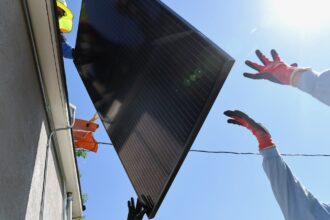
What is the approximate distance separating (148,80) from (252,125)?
1.22 m

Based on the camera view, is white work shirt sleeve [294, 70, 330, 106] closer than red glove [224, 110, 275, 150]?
Yes

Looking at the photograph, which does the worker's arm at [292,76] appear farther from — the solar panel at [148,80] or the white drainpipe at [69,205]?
the white drainpipe at [69,205]

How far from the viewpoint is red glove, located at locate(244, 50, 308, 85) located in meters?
3.32

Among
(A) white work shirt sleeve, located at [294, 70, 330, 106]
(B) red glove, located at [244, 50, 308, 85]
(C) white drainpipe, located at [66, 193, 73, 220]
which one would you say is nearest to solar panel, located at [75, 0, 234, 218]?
(A) white work shirt sleeve, located at [294, 70, 330, 106]

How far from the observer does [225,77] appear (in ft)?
8.54

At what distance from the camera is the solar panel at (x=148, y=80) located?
2895 mm

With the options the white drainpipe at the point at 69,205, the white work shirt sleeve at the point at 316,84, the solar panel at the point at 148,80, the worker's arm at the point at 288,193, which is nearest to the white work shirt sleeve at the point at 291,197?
the worker's arm at the point at 288,193

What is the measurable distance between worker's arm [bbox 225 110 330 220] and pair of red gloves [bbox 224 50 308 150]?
203 mm

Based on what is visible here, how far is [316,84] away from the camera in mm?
2938

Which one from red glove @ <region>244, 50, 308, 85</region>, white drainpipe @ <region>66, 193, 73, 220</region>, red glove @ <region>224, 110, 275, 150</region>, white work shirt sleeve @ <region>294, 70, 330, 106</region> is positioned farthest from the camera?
white drainpipe @ <region>66, 193, 73, 220</region>

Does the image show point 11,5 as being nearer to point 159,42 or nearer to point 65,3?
point 159,42

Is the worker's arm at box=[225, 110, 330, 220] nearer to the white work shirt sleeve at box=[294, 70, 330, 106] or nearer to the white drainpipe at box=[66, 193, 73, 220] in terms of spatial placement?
the white work shirt sleeve at box=[294, 70, 330, 106]

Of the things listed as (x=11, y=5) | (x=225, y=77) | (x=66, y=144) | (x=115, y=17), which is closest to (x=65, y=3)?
(x=115, y=17)

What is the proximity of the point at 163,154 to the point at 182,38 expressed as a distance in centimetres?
103
